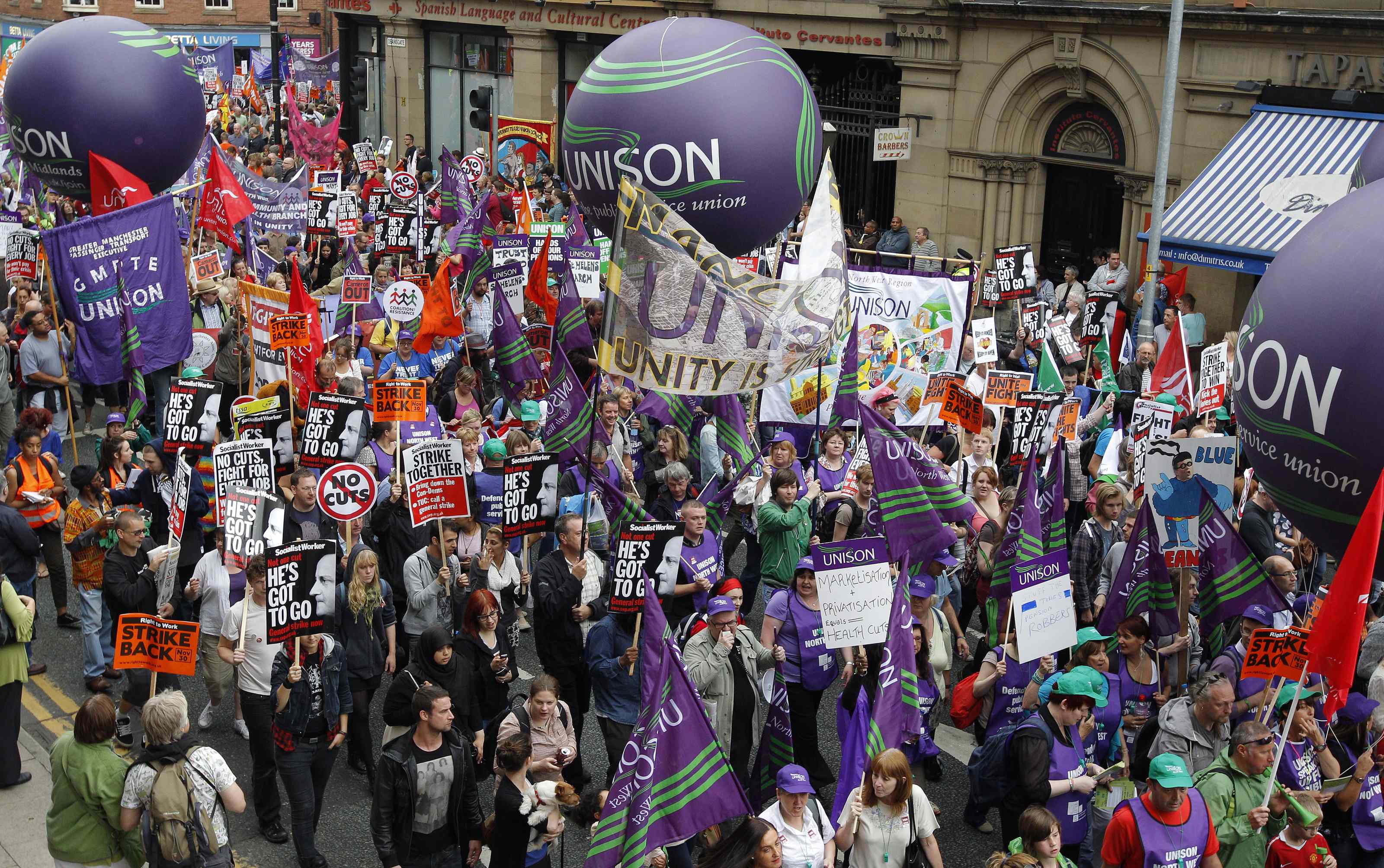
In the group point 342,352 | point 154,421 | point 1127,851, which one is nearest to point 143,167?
point 154,421

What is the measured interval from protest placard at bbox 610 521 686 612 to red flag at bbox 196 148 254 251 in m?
11.2

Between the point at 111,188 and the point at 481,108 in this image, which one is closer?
the point at 111,188

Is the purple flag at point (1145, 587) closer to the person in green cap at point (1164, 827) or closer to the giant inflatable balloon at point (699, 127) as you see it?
the person in green cap at point (1164, 827)

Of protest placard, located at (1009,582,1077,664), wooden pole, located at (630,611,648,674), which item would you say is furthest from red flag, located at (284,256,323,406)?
protest placard, located at (1009,582,1077,664)

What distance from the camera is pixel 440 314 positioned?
14703mm

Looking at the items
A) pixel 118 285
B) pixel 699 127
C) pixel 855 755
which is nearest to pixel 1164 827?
pixel 855 755

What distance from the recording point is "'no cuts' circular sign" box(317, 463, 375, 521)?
9.38 meters

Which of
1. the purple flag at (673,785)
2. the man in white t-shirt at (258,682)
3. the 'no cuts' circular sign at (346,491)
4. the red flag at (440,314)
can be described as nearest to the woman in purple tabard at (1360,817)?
the purple flag at (673,785)

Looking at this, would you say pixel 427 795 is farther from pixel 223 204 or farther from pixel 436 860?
pixel 223 204

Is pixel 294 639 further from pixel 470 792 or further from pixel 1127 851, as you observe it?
pixel 1127 851

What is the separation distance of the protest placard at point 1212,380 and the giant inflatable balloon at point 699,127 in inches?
160

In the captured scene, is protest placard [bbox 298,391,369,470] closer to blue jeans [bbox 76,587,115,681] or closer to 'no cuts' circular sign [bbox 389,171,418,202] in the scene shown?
blue jeans [bbox 76,587,115,681]

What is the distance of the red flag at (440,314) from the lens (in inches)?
575

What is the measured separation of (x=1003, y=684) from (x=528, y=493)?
342cm
